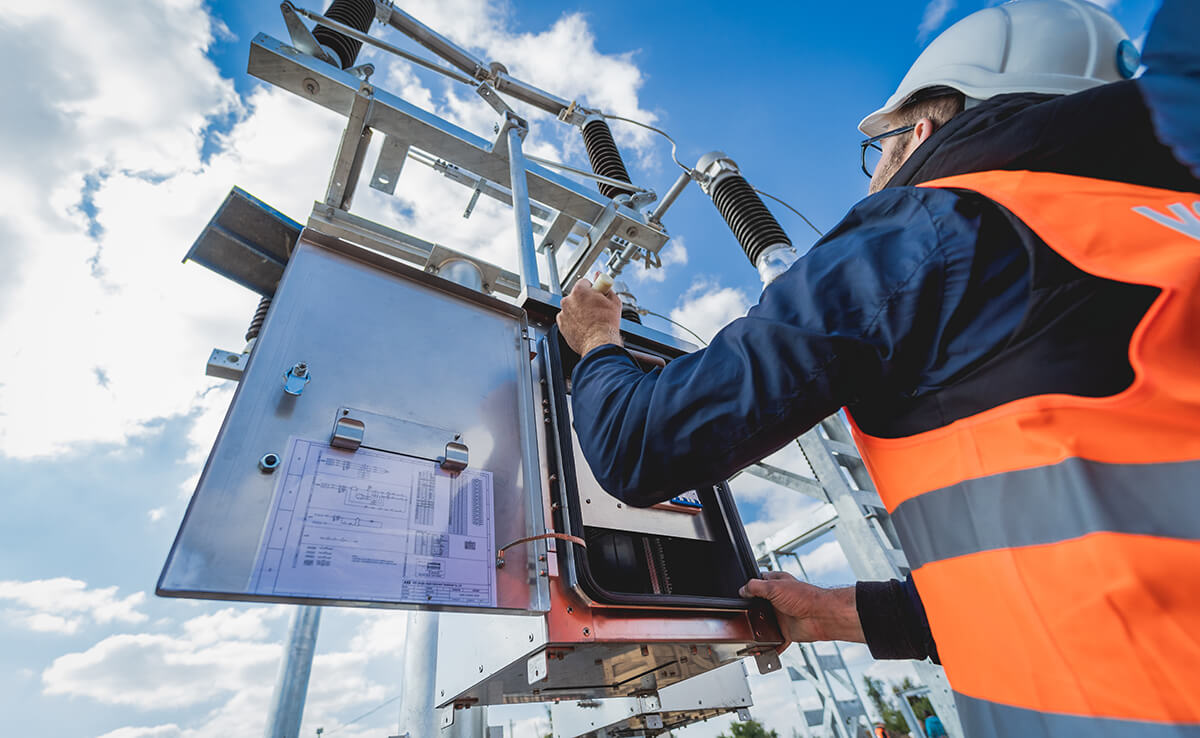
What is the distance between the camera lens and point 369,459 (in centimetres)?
106

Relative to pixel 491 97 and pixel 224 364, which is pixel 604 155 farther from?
pixel 224 364

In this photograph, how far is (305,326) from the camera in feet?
3.85

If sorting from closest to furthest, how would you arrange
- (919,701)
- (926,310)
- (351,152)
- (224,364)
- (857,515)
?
(926,310) → (224,364) → (351,152) → (857,515) → (919,701)

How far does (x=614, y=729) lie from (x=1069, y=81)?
8.08ft

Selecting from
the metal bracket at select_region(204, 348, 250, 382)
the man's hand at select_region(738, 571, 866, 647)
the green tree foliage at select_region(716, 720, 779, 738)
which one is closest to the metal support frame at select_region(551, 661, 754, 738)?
the man's hand at select_region(738, 571, 866, 647)

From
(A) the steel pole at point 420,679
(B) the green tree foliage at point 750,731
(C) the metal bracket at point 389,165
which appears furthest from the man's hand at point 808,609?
(B) the green tree foliage at point 750,731

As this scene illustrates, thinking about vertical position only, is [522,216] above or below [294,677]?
above

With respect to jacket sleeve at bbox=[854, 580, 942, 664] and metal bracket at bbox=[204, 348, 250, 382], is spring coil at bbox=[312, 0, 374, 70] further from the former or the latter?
jacket sleeve at bbox=[854, 580, 942, 664]

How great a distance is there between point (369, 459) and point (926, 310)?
3.32 ft

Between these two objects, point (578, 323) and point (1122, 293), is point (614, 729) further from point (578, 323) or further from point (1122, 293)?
point (1122, 293)

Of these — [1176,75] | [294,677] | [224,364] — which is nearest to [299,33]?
[224,364]

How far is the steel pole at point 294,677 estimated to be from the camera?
6.72 feet

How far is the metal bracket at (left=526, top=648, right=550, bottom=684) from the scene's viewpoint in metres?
1.08

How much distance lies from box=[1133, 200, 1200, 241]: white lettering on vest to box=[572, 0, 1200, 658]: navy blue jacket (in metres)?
0.06
